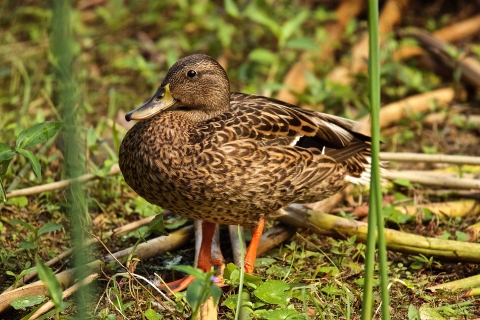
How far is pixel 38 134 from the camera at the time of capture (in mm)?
3393

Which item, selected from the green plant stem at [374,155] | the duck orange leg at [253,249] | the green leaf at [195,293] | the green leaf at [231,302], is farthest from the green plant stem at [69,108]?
the duck orange leg at [253,249]

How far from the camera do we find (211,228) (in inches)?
160

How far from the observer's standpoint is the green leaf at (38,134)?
337 centimetres

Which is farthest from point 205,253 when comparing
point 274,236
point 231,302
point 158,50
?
point 158,50

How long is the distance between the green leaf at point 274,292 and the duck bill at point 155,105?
1.07 m

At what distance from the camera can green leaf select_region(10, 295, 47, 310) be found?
3.33 metres

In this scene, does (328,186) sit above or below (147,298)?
above

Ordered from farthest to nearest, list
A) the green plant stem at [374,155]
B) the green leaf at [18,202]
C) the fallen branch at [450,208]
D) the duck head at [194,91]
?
the fallen branch at [450,208]
the green leaf at [18,202]
the duck head at [194,91]
the green plant stem at [374,155]

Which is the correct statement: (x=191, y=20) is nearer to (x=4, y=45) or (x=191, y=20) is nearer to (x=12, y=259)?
(x=4, y=45)

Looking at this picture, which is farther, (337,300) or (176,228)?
(176,228)

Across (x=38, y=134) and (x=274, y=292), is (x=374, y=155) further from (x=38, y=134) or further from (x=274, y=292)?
(x=38, y=134)

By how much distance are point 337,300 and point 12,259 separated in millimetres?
1766

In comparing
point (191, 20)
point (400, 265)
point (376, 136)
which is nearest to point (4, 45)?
point (191, 20)

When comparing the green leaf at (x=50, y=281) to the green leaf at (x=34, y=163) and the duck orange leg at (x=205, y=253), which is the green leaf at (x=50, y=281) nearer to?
the green leaf at (x=34, y=163)
